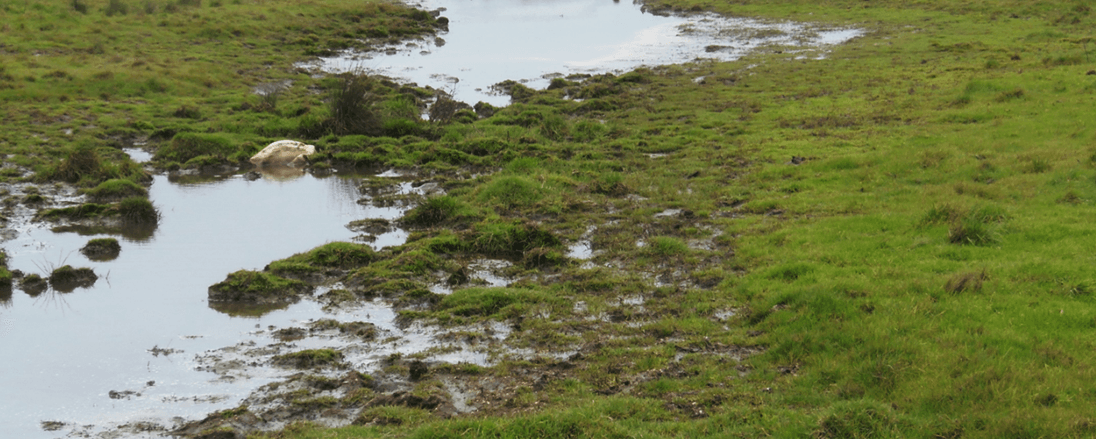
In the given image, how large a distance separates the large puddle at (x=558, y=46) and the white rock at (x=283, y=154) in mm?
7857

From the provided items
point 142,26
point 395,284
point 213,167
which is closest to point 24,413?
point 395,284

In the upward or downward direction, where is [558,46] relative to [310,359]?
upward

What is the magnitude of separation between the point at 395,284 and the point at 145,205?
7.28 m

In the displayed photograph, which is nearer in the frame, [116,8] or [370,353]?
[370,353]

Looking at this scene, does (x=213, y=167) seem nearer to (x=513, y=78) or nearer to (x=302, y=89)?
(x=302, y=89)

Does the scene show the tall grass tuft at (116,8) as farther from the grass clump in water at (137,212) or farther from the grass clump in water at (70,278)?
the grass clump in water at (70,278)

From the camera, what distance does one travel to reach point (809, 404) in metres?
7.76

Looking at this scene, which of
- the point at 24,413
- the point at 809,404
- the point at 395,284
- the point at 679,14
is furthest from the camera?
the point at 679,14

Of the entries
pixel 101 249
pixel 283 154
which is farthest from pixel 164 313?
pixel 283 154

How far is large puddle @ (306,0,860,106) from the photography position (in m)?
36.7

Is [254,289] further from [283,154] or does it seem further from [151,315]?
[283,154]

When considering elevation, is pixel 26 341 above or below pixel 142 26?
below

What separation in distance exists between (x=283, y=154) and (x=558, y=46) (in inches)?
1141

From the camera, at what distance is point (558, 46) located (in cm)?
4778
